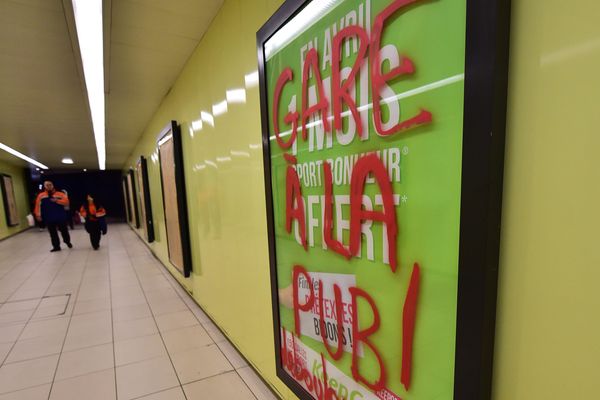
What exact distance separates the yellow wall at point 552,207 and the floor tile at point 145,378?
7.20ft

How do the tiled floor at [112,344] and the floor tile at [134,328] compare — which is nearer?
the tiled floor at [112,344]

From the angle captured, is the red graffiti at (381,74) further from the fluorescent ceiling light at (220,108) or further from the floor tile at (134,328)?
the floor tile at (134,328)

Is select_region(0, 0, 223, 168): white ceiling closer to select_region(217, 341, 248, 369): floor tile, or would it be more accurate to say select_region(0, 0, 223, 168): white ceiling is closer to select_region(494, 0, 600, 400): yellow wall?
select_region(494, 0, 600, 400): yellow wall

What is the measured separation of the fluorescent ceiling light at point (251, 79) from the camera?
67.1 inches

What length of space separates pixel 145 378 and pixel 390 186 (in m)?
2.33

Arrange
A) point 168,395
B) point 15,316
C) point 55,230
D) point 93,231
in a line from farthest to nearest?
point 93,231 < point 55,230 < point 15,316 < point 168,395

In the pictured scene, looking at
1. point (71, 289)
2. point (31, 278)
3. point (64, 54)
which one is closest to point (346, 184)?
point (64, 54)

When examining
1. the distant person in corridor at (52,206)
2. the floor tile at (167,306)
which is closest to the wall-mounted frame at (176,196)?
the floor tile at (167,306)

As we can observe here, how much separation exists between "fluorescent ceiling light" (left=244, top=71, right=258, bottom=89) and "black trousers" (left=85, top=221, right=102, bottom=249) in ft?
24.0

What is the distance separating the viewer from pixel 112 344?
2604 millimetres

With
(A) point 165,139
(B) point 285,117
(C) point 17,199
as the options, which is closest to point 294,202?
(B) point 285,117

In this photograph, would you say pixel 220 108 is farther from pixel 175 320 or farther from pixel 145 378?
pixel 175 320

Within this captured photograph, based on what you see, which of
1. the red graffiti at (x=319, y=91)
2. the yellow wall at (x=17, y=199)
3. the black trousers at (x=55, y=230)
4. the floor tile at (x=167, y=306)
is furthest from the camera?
the yellow wall at (x=17, y=199)

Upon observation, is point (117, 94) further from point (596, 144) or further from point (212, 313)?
point (596, 144)
